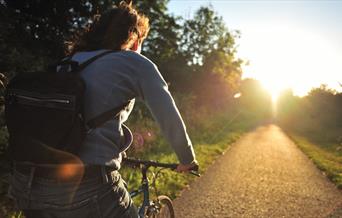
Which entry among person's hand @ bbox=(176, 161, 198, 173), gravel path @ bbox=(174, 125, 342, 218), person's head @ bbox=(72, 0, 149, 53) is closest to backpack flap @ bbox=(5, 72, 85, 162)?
person's head @ bbox=(72, 0, 149, 53)

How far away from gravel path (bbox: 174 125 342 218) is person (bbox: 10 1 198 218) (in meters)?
4.56

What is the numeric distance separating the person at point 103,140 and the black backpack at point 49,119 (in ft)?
0.20

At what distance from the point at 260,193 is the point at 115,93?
6.83 m

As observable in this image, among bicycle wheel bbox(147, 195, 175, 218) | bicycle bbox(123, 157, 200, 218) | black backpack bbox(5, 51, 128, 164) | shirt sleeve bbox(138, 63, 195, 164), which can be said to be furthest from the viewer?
bicycle wheel bbox(147, 195, 175, 218)

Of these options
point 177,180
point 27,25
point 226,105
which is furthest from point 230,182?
point 226,105

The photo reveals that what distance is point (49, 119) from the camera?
77.2 inches

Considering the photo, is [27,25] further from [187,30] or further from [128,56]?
[187,30]

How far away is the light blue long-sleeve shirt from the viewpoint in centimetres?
204

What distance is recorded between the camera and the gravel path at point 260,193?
22.5 feet

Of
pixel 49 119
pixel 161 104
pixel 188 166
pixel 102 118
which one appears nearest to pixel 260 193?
pixel 188 166

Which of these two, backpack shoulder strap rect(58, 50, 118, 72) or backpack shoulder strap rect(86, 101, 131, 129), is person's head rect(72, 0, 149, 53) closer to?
backpack shoulder strap rect(58, 50, 118, 72)

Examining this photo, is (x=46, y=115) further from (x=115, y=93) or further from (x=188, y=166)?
(x=188, y=166)

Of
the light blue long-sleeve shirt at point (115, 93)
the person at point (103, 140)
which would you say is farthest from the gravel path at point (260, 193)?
the light blue long-sleeve shirt at point (115, 93)

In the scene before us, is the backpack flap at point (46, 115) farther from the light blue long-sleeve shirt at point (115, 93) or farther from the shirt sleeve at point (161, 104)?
the shirt sleeve at point (161, 104)
